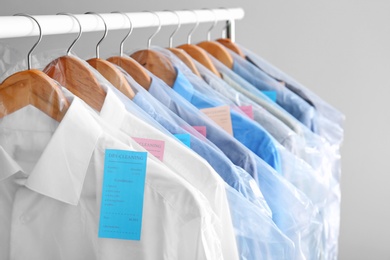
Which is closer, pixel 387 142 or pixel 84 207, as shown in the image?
pixel 84 207

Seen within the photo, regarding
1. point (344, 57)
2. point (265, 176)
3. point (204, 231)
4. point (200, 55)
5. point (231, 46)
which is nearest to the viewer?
point (204, 231)

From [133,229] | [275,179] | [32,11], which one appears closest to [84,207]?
[133,229]

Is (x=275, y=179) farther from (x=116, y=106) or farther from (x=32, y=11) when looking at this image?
(x=32, y=11)

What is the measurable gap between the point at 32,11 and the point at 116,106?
227 cm

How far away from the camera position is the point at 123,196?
4.17ft

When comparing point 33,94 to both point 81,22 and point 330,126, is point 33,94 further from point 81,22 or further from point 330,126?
point 330,126

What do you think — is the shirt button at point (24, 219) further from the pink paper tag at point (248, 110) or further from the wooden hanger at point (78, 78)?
the pink paper tag at point (248, 110)

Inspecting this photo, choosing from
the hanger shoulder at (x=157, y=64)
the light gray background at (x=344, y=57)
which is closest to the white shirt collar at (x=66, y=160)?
the hanger shoulder at (x=157, y=64)

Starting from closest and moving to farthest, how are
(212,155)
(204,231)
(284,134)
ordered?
(204,231), (212,155), (284,134)

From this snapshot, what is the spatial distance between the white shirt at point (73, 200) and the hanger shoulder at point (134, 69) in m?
0.39

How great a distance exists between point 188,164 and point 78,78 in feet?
0.90

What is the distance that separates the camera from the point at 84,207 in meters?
1.31

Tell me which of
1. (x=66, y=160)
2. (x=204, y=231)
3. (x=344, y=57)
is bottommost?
(x=204, y=231)

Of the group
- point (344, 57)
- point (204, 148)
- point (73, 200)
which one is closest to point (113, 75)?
point (204, 148)
